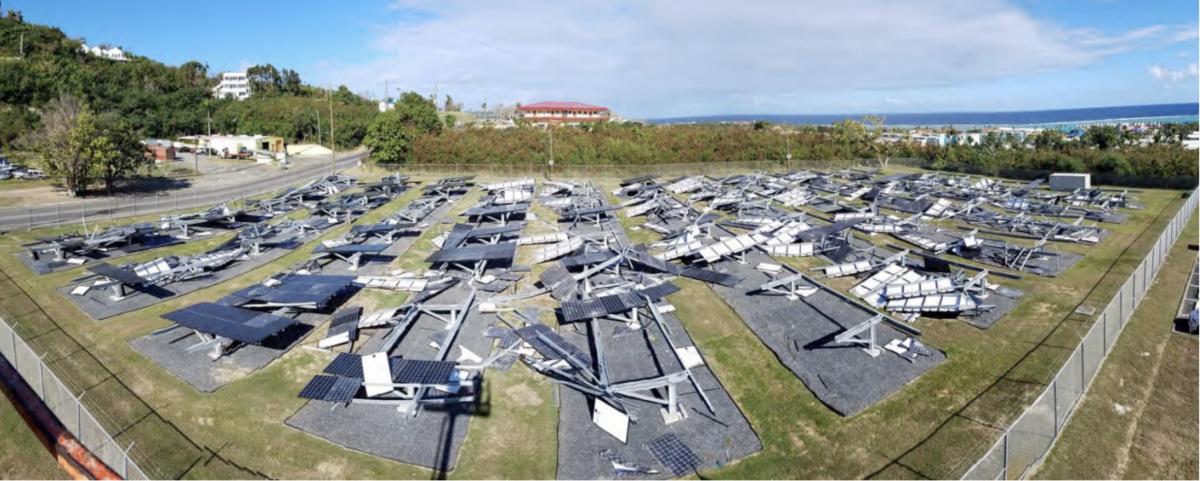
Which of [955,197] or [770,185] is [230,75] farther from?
[955,197]

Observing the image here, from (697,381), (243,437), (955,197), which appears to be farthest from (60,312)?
(955,197)

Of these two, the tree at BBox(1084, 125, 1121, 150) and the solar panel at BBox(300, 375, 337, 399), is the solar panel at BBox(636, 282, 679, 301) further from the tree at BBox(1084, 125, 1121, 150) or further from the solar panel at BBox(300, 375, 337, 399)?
the tree at BBox(1084, 125, 1121, 150)

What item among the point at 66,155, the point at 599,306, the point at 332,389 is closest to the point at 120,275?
the point at 332,389

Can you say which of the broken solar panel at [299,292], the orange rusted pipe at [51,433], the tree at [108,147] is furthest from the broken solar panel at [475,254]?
the tree at [108,147]

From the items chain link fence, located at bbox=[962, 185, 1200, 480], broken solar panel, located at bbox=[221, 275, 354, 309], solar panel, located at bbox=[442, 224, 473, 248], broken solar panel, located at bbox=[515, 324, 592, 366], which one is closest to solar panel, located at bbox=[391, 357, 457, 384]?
broken solar panel, located at bbox=[515, 324, 592, 366]

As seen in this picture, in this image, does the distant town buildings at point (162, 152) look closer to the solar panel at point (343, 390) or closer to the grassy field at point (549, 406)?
the grassy field at point (549, 406)

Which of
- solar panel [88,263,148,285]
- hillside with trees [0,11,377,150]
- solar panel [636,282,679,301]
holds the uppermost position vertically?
hillside with trees [0,11,377,150]
